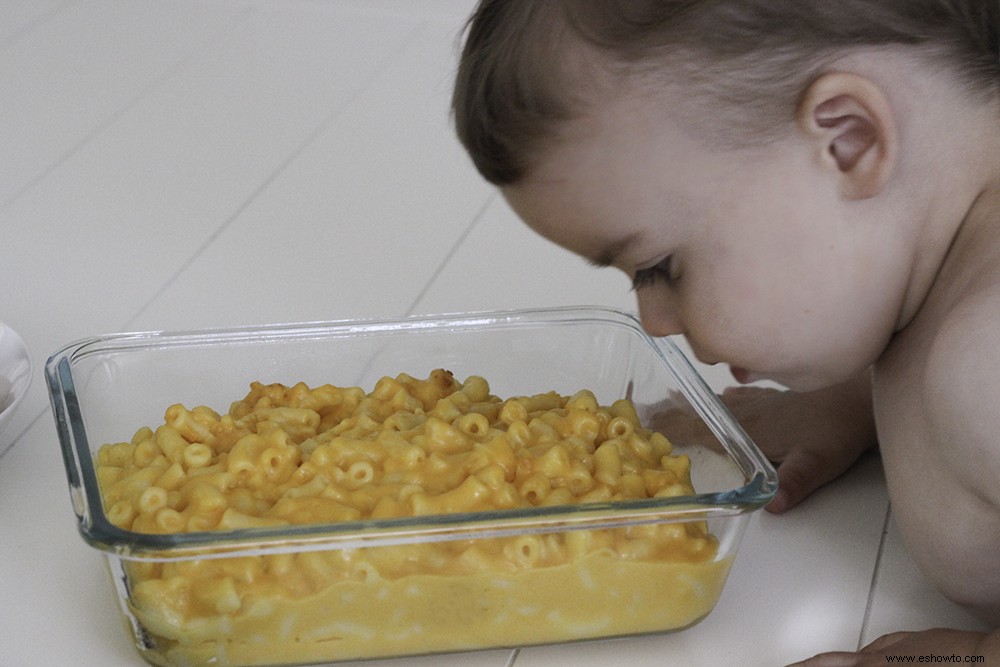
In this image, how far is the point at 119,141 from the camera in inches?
63.6

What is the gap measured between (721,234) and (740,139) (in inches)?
2.4

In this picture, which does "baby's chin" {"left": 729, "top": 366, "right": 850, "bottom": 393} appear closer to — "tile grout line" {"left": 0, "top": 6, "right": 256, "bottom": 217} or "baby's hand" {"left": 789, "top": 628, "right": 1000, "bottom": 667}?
"baby's hand" {"left": 789, "top": 628, "right": 1000, "bottom": 667}

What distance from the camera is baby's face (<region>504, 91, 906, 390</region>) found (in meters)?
0.78

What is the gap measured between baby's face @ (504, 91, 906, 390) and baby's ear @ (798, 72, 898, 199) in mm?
10

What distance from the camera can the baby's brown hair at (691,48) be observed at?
75cm

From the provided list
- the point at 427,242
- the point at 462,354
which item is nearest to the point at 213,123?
the point at 427,242

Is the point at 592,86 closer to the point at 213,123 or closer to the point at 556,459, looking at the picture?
the point at 556,459

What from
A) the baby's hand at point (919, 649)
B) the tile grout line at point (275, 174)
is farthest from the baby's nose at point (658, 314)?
the tile grout line at point (275, 174)

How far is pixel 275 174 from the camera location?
61.1 inches

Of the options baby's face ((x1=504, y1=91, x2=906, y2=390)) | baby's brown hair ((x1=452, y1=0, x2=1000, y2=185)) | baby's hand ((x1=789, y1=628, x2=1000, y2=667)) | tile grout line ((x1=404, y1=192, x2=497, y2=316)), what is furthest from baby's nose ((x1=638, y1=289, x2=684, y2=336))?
tile grout line ((x1=404, y1=192, x2=497, y2=316))

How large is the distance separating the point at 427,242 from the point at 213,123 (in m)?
0.42

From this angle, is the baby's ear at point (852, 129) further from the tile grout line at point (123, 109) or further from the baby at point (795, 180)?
the tile grout line at point (123, 109)

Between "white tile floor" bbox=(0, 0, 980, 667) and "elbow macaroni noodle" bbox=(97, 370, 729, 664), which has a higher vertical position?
"elbow macaroni noodle" bbox=(97, 370, 729, 664)

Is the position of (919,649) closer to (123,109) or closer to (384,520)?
(384,520)
